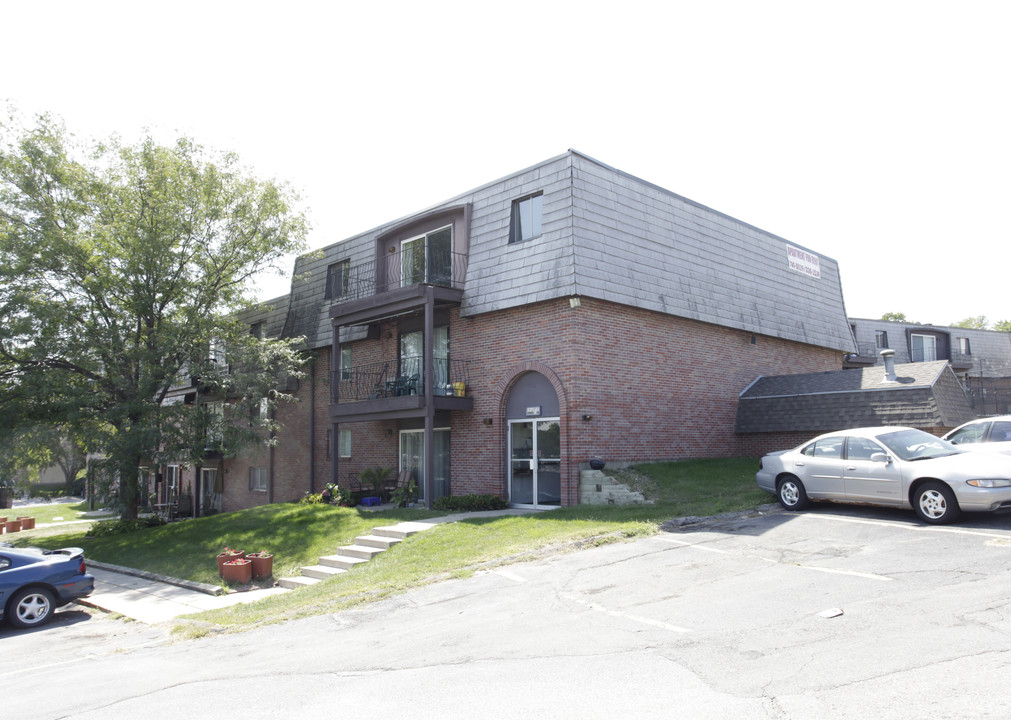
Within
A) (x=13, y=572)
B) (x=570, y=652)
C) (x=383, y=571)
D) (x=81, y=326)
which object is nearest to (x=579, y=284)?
(x=383, y=571)

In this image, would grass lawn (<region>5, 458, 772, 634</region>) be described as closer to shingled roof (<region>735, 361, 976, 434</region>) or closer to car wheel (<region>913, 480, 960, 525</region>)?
shingled roof (<region>735, 361, 976, 434</region>)

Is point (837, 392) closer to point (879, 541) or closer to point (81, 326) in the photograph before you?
point (879, 541)

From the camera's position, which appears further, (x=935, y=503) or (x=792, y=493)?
(x=792, y=493)

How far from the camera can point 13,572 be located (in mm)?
11875

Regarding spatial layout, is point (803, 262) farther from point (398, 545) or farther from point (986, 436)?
point (398, 545)

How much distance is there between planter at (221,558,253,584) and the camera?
13.9 m

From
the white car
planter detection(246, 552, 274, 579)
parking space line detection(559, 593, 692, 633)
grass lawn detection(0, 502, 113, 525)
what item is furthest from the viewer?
grass lawn detection(0, 502, 113, 525)

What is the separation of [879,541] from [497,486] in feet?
30.6

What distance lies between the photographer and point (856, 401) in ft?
59.3

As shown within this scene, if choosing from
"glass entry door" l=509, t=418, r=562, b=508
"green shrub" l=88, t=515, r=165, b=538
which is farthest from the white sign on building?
"green shrub" l=88, t=515, r=165, b=538

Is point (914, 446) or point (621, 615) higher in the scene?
point (914, 446)

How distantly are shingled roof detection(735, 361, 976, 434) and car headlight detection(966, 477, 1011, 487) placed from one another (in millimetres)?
6538

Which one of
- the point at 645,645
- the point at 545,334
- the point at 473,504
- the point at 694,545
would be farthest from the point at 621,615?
the point at 545,334

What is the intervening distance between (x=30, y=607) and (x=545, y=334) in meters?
11.0
